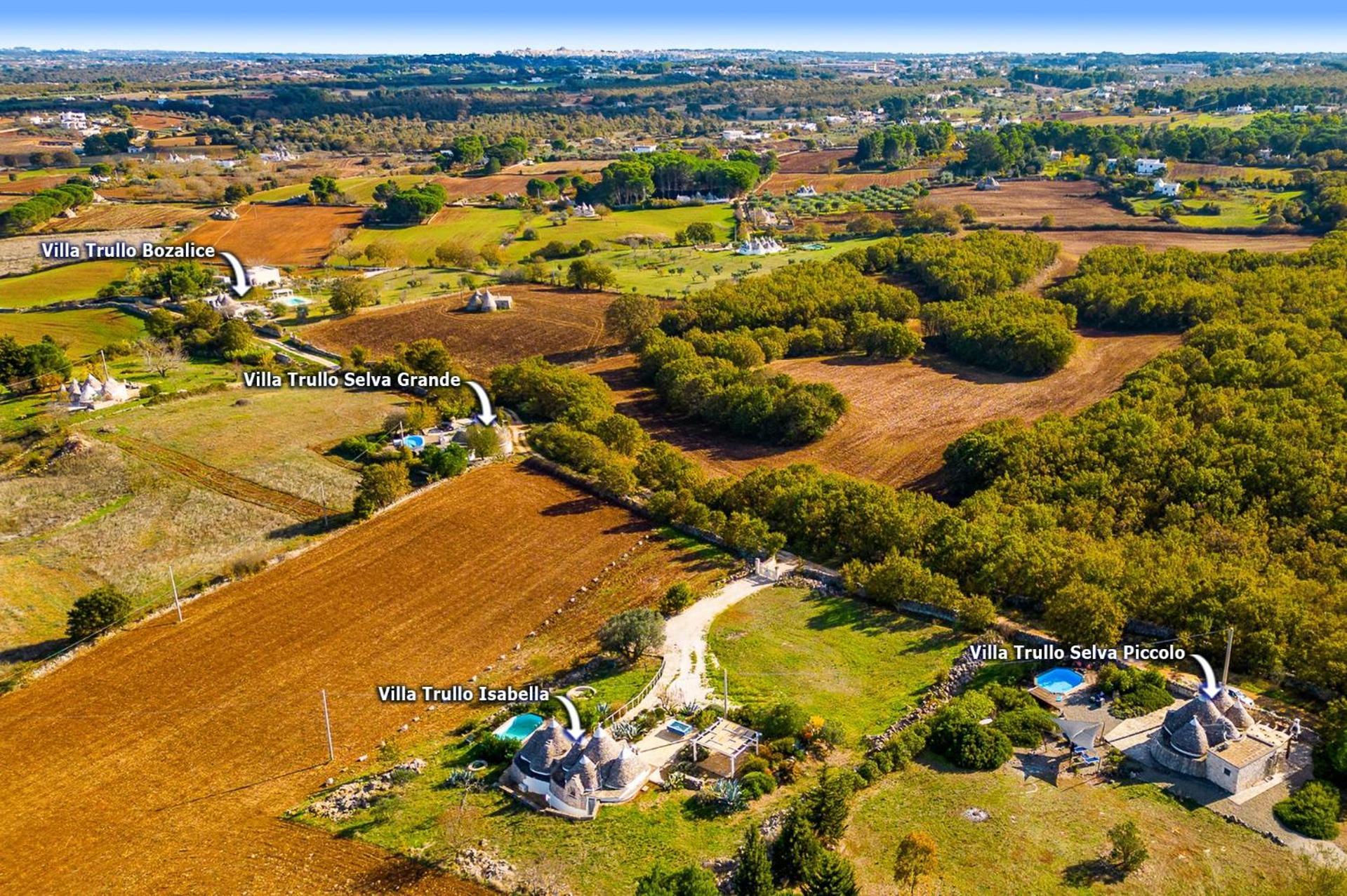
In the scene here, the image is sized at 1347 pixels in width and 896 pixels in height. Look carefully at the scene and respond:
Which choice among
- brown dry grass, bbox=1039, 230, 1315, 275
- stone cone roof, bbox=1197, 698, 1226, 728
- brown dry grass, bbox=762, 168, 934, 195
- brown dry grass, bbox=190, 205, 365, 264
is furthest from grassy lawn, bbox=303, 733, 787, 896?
brown dry grass, bbox=762, 168, 934, 195

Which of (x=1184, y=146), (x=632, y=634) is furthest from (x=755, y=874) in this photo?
(x=1184, y=146)

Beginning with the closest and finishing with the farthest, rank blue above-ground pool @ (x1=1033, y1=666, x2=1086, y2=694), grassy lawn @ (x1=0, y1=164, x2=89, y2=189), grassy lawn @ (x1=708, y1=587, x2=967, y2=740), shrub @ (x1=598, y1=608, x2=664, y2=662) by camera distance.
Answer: blue above-ground pool @ (x1=1033, y1=666, x2=1086, y2=694), grassy lawn @ (x1=708, y1=587, x2=967, y2=740), shrub @ (x1=598, y1=608, x2=664, y2=662), grassy lawn @ (x1=0, y1=164, x2=89, y2=189)

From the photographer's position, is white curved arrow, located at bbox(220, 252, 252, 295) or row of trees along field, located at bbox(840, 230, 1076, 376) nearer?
row of trees along field, located at bbox(840, 230, 1076, 376)

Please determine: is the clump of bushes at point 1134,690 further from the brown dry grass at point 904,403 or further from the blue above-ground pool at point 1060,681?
the brown dry grass at point 904,403

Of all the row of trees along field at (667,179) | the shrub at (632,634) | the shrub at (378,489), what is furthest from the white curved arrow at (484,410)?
the row of trees along field at (667,179)

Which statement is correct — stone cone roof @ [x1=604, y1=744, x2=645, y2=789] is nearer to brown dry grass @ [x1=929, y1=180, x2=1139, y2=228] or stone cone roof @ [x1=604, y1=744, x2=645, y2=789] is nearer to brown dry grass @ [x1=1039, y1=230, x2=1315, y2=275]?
brown dry grass @ [x1=1039, y1=230, x2=1315, y2=275]

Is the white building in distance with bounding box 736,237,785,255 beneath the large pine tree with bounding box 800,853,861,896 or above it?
above

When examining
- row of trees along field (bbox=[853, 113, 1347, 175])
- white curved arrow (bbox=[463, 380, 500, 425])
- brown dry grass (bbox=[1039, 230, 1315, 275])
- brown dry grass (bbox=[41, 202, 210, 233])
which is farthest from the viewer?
row of trees along field (bbox=[853, 113, 1347, 175])

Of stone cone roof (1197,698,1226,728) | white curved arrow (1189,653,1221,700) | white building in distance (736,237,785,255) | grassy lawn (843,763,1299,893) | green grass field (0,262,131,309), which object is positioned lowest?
grassy lawn (843,763,1299,893)
